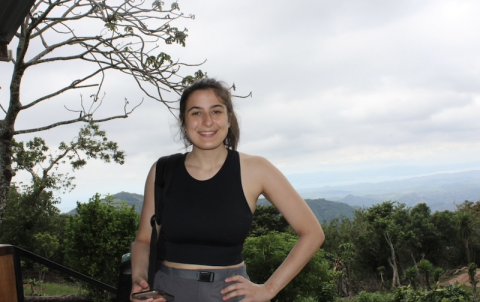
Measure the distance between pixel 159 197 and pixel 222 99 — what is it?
1.00 feet

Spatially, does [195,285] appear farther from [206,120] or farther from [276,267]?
[276,267]

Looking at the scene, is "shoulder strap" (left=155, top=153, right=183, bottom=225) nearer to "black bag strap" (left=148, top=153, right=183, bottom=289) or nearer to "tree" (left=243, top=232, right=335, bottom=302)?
"black bag strap" (left=148, top=153, right=183, bottom=289)

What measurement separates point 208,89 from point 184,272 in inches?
18.6

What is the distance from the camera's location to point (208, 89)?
1194 mm

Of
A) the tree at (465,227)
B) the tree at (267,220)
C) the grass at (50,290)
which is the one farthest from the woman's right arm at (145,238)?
the tree at (465,227)

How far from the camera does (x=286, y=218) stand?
1.12 m

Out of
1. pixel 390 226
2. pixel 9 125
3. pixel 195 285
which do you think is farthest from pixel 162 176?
pixel 390 226

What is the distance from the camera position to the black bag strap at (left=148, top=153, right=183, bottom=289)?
3.59 feet

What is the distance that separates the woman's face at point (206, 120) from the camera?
1.16 metres

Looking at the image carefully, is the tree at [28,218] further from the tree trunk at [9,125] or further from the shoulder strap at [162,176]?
the shoulder strap at [162,176]

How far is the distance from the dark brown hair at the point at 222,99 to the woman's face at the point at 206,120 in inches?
0.6

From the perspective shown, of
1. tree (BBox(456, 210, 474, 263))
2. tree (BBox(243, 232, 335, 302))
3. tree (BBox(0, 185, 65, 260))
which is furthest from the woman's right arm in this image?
tree (BBox(456, 210, 474, 263))

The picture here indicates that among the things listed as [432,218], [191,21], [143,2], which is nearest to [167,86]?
[191,21]

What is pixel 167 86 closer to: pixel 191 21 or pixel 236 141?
pixel 191 21
